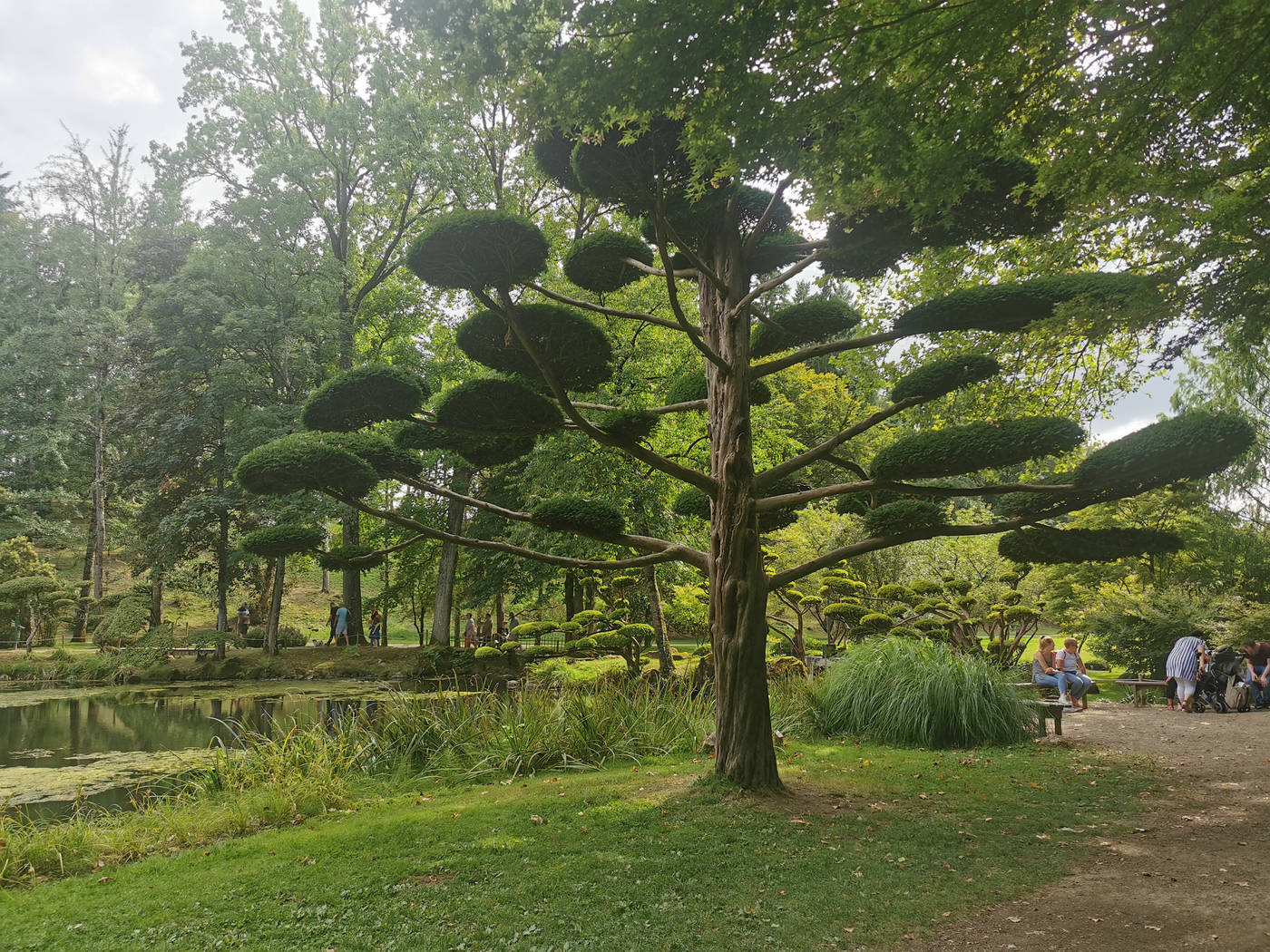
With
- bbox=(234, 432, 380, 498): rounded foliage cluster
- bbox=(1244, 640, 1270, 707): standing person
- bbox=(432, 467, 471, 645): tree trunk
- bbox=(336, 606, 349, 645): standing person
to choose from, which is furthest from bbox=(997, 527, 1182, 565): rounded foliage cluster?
bbox=(336, 606, 349, 645): standing person

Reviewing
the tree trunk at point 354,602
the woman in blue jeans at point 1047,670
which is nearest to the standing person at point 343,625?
the tree trunk at point 354,602

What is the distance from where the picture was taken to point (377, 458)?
6.27 meters

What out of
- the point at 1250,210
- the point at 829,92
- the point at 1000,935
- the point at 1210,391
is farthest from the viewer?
the point at 1210,391

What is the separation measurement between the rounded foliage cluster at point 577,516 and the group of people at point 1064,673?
7.36 meters

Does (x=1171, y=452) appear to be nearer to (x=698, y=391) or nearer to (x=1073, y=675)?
(x=698, y=391)

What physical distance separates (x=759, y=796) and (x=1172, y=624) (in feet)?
34.8

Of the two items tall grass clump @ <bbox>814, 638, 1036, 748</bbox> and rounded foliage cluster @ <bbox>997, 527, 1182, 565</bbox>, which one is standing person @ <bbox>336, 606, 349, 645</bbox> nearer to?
tall grass clump @ <bbox>814, 638, 1036, 748</bbox>

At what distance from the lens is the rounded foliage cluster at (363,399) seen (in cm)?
590

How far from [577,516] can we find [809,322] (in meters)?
2.72

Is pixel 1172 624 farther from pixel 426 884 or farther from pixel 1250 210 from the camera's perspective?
pixel 426 884

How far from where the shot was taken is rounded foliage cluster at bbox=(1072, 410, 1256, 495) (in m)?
4.72

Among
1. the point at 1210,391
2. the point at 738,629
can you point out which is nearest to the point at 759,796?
the point at 738,629

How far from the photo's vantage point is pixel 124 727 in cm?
1111

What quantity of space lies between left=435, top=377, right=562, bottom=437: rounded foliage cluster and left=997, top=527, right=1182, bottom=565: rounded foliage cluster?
13.5ft
